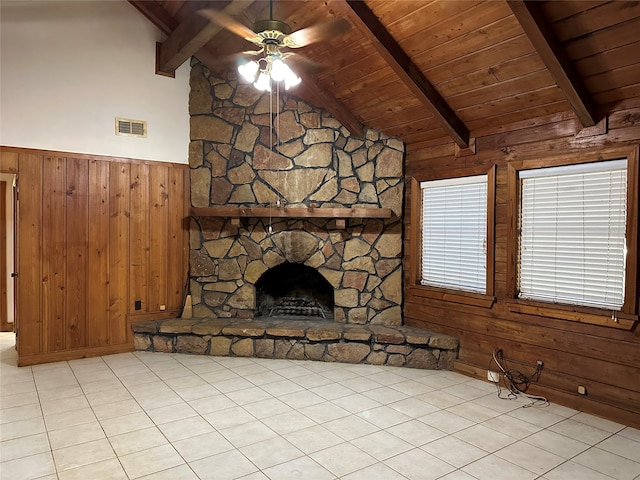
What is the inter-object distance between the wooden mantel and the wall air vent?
1.05 metres

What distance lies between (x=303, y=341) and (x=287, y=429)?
1635 mm

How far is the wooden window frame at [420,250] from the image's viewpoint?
157 inches

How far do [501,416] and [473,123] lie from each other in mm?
2582

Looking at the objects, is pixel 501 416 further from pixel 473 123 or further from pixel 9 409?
pixel 9 409

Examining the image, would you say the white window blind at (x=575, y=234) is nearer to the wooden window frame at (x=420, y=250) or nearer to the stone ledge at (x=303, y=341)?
the wooden window frame at (x=420, y=250)

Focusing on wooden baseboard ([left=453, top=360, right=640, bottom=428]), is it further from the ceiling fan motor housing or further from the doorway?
the doorway

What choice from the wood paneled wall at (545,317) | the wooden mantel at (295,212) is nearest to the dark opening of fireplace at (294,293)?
the wooden mantel at (295,212)

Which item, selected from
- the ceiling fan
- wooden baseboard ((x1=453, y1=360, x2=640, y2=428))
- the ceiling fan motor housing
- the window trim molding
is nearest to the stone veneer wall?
the window trim molding

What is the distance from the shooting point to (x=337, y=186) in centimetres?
495

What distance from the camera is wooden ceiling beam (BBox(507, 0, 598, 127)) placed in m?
2.62

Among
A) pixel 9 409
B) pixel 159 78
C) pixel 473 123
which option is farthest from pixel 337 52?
pixel 9 409

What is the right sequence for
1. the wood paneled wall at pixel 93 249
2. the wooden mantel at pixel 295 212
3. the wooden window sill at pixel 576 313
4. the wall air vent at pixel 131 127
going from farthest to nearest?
the wall air vent at pixel 131 127, the wooden mantel at pixel 295 212, the wood paneled wall at pixel 93 249, the wooden window sill at pixel 576 313

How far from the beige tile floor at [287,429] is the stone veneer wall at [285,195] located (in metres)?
1.05

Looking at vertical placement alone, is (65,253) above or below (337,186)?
below
